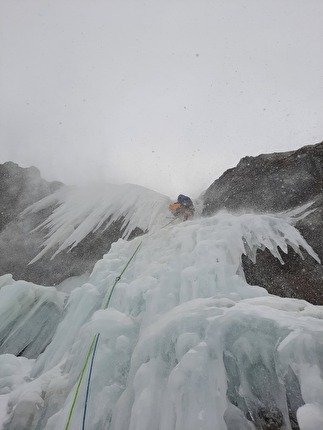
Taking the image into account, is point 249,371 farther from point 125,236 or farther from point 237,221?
point 125,236

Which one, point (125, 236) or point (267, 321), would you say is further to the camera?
point (125, 236)

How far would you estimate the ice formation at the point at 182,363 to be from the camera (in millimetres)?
2391

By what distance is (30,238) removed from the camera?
9.46m

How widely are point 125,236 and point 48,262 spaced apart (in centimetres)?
213

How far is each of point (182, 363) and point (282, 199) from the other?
5203 millimetres

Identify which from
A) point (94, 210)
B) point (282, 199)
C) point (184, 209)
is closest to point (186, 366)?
point (282, 199)

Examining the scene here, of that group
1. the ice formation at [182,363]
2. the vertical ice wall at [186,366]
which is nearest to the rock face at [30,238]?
the ice formation at [182,363]

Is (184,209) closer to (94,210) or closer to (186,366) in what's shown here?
(94,210)

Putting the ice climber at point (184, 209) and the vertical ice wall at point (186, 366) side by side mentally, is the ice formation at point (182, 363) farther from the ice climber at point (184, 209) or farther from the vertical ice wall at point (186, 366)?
the ice climber at point (184, 209)

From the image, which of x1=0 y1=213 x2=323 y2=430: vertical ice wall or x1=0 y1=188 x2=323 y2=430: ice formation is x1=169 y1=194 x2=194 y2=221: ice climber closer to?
x1=0 y1=188 x2=323 y2=430: ice formation

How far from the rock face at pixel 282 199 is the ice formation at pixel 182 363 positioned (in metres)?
1.08

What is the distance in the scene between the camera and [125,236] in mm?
8781

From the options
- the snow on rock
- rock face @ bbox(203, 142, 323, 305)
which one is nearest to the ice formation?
rock face @ bbox(203, 142, 323, 305)

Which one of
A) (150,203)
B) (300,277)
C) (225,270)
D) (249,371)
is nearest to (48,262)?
(150,203)
